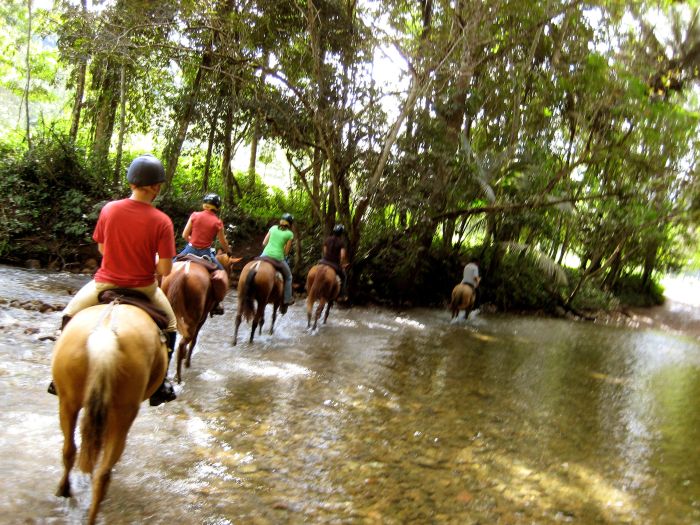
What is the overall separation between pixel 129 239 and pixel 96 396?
1180 mm

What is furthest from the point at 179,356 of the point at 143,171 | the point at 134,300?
the point at 143,171

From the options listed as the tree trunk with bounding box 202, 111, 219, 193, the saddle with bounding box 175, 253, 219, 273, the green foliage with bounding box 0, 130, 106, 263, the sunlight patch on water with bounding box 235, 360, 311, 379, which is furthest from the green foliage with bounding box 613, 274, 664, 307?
the saddle with bounding box 175, 253, 219, 273

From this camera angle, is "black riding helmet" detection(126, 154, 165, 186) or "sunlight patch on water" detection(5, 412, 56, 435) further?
"sunlight patch on water" detection(5, 412, 56, 435)

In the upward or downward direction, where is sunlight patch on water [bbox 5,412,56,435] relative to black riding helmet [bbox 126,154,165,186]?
downward

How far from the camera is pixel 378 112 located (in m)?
13.0

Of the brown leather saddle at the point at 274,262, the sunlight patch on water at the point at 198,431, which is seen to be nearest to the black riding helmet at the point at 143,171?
the sunlight patch on water at the point at 198,431

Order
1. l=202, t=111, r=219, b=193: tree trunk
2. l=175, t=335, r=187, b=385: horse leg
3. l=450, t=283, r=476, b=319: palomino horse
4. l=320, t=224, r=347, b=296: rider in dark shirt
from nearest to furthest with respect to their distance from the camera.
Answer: l=175, t=335, r=187, b=385: horse leg
l=320, t=224, r=347, b=296: rider in dark shirt
l=450, t=283, r=476, b=319: palomino horse
l=202, t=111, r=219, b=193: tree trunk

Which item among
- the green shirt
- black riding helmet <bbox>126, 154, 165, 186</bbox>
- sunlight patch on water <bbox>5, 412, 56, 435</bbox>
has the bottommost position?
sunlight patch on water <bbox>5, 412, 56, 435</bbox>

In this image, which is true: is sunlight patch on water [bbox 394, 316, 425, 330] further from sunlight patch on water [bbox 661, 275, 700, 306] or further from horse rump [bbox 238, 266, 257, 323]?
sunlight patch on water [bbox 661, 275, 700, 306]

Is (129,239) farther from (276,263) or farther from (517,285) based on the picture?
(517,285)

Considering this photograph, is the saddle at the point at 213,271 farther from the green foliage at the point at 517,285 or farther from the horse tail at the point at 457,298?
the green foliage at the point at 517,285

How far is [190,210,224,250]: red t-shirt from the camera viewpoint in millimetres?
7227

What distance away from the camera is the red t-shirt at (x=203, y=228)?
723 cm

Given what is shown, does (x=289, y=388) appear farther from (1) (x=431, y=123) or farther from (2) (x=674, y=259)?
(2) (x=674, y=259)
